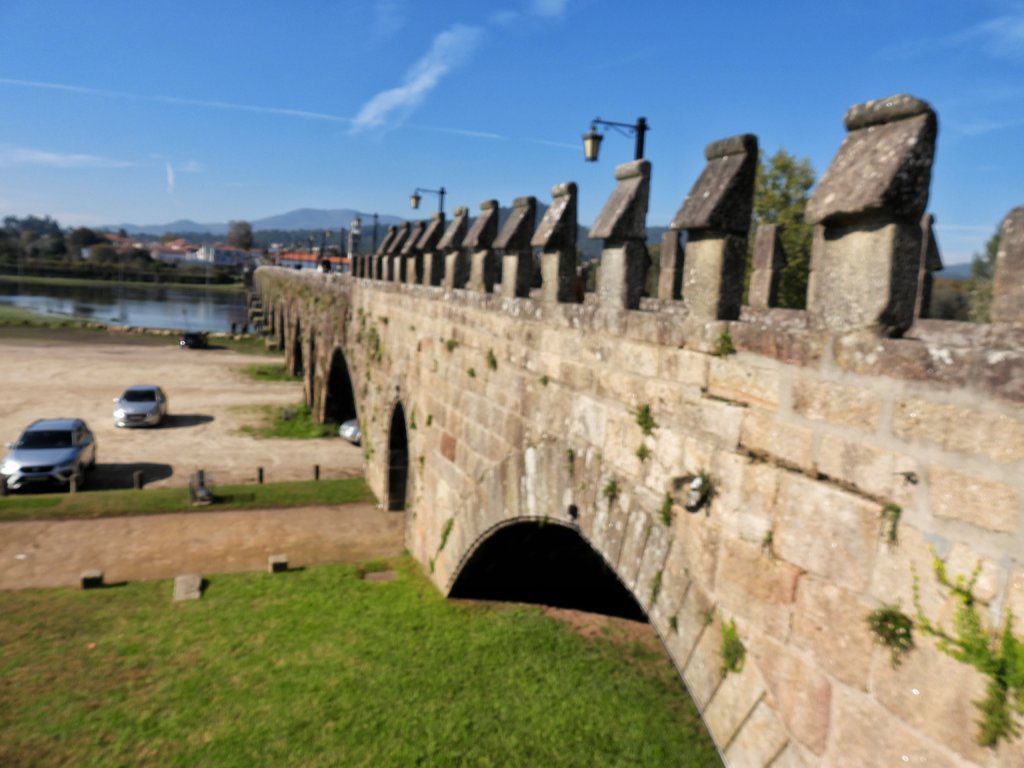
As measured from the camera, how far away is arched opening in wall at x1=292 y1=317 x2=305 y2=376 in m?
34.5

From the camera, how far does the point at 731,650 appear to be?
4465mm

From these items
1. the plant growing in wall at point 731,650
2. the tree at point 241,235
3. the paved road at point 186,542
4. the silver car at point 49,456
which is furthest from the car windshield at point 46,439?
the tree at point 241,235

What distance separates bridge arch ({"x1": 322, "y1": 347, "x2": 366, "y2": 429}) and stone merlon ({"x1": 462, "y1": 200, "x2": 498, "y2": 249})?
15.0 meters

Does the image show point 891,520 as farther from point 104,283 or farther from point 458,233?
point 104,283

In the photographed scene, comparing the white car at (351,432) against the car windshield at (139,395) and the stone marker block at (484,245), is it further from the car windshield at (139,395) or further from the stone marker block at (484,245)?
the stone marker block at (484,245)

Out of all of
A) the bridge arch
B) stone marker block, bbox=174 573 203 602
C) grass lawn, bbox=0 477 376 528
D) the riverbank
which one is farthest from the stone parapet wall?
the riverbank

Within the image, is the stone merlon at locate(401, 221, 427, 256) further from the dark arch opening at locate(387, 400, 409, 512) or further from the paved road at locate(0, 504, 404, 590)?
the paved road at locate(0, 504, 404, 590)

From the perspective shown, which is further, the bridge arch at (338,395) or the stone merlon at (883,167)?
the bridge arch at (338,395)

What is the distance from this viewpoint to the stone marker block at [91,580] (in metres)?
11.4

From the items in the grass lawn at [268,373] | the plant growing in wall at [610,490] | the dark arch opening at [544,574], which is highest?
the plant growing in wall at [610,490]

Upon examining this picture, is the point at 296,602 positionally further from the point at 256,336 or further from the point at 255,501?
the point at 256,336

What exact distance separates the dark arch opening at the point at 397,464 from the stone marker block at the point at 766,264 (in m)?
7.45

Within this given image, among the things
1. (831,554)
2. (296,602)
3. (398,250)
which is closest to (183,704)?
(296,602)

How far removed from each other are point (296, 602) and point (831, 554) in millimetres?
8891
